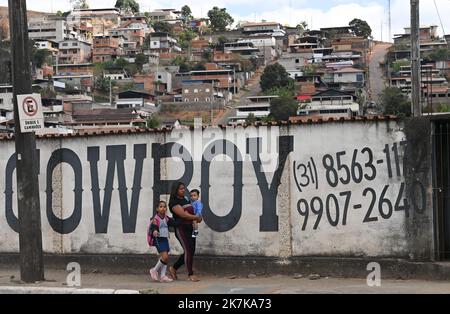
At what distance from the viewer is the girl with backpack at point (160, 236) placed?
1223 cm

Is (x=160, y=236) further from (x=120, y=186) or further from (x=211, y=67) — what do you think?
(x=211, y=67)

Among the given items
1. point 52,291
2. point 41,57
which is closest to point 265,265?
point 52,291

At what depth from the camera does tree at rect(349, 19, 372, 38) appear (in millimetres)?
183500

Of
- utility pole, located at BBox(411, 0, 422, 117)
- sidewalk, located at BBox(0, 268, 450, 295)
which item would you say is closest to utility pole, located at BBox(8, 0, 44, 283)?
sidewalk, located at BBox(0, 268, 450, 295)

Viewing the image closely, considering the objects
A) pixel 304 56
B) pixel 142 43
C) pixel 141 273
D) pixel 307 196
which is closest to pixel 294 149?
pixel 307 196

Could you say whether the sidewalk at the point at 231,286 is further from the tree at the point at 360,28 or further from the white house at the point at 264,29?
the white house at the point at 264,29

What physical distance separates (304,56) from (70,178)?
491 feet

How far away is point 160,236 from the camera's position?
12289 millimetres

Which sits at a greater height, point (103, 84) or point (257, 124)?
point (103, 84)

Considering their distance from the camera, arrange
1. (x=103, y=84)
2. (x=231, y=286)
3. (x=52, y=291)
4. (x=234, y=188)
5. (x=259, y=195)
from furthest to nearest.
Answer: (x=103, y=84)
(x=234, y=188)
(x=259, y=195)
(x=231, y=286)
(x=52, y=291)

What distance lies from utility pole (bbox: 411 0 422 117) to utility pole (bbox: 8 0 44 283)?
218 inches

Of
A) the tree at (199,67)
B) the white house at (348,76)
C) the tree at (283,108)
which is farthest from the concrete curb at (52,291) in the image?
the tree at (199,67)

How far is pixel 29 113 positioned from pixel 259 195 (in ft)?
11.9

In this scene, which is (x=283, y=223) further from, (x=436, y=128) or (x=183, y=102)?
(x=183, y=102)
